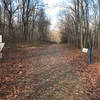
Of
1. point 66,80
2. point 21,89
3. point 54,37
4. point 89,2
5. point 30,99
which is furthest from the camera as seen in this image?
point 54,37

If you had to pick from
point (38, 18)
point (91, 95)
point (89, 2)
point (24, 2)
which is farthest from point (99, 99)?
point (38, 18)

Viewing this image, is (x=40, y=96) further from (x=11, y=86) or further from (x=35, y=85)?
(x=11, y=86)

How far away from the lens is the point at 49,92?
12.7 ft

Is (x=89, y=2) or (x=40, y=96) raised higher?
(x=89, y=2)

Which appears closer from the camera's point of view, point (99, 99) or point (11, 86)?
point (99, 99)

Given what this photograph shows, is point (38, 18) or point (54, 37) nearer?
point (38, 18)

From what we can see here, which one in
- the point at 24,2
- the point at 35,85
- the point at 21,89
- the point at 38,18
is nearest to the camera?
the point at 21,89

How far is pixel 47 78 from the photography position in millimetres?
5113

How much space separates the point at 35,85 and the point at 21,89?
560mm

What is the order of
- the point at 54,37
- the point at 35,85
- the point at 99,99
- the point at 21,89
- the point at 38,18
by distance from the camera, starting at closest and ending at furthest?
the point at 99,99 < the point at 21,89 < the point at 35,85 < the point at 38,18 < the point at 54,37

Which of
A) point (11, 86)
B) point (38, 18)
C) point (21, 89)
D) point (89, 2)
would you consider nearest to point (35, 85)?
point (21, 89)

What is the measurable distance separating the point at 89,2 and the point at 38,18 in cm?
2295

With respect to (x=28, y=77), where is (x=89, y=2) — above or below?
above

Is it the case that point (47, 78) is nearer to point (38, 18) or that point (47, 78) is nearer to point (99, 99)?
point (99, 99)
